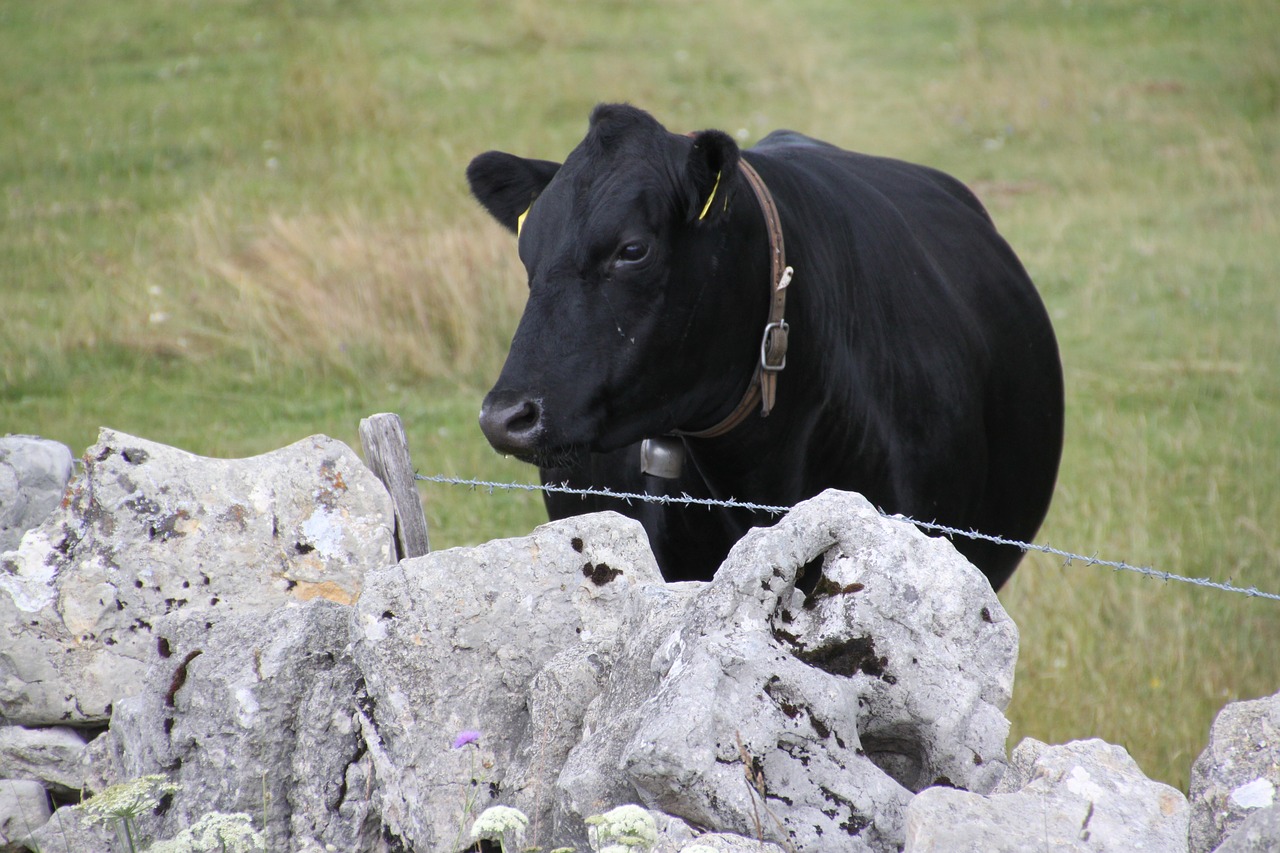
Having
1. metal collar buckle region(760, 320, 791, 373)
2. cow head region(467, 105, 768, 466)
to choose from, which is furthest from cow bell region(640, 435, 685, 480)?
metal collar buckle region(760, 320, 791, 373)

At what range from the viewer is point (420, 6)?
54.6ft

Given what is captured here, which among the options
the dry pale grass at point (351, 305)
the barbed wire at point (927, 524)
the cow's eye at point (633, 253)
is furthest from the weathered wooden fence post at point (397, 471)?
the dry pale grass at point (351, 305)

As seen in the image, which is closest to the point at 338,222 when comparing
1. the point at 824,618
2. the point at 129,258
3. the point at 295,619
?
the point at 129,258

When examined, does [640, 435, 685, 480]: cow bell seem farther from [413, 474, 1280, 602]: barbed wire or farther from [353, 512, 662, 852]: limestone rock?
[353, 512, 662, 852]: limestone rock

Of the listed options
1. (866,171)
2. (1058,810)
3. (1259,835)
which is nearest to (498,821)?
(1058,810)

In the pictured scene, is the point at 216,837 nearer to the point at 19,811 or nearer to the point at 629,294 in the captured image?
the point at 19,811

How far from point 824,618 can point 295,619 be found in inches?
38.9

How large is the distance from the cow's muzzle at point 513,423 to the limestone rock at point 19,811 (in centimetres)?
115

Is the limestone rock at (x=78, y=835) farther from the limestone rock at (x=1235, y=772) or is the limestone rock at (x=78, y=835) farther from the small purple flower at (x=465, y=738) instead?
the limestone rock at (x=1235, y=772)

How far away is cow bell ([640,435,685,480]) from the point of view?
3428 millimetres

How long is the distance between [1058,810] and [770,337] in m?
1.50

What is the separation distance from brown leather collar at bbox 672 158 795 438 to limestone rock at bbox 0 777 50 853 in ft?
5.21

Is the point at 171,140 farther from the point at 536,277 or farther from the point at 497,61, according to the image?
the point at 536,277

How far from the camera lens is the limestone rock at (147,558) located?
9.29 ft
